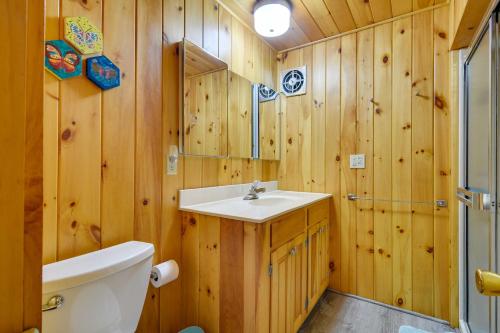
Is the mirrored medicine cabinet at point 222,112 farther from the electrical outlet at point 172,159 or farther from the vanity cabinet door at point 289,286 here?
the vanity cabinet door at point 289,286

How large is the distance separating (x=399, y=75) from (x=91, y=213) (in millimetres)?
2211

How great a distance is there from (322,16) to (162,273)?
205 cm

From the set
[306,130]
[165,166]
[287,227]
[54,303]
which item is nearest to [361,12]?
[306,130]

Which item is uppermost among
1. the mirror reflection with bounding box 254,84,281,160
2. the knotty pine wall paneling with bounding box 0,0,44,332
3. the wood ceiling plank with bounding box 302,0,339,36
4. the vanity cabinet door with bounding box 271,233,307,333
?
the wood ceiling plank with bounding box 302,0,339,36

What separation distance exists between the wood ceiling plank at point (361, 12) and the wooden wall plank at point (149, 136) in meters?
1.32

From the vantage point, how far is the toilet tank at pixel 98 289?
737 mm

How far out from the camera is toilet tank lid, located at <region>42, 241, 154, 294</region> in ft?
2.42

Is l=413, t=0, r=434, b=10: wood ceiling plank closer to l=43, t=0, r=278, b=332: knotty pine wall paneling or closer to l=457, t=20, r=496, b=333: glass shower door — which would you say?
l=457, t=20, r=496, b=333: glass shower door

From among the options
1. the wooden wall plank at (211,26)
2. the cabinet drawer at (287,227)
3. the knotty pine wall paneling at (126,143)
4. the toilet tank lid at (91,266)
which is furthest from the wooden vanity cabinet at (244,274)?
the wooden wall plank at (211,26)

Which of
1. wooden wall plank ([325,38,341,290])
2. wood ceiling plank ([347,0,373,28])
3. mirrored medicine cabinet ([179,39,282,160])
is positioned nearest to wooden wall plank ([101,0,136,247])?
mirrored medicine cabinet ([179,39,282,160])

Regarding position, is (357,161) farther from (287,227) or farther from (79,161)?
(79,161)

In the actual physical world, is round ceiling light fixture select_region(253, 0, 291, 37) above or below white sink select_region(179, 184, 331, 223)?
above

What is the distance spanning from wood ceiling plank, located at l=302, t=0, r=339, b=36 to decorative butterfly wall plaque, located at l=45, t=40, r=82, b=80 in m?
1.47

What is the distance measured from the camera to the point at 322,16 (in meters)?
1.85
